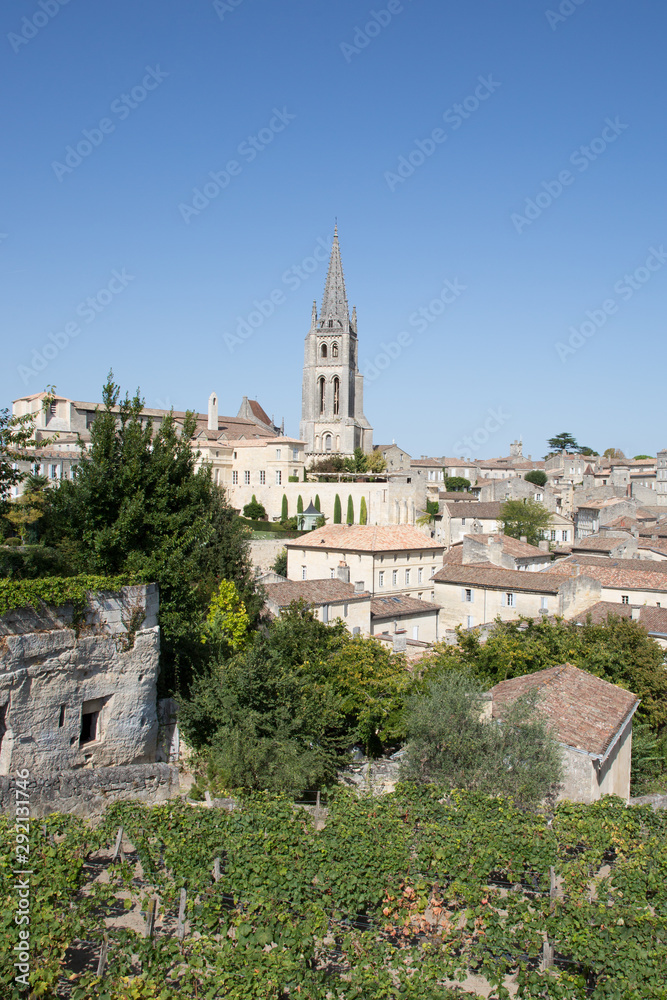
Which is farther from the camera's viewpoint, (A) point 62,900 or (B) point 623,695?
(B) point 623,695

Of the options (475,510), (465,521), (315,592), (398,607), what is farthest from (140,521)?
(475,510)

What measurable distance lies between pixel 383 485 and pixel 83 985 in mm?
57598

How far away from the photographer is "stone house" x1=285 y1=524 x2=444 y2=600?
40.2m

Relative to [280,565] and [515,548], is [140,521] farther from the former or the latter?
[515,548]

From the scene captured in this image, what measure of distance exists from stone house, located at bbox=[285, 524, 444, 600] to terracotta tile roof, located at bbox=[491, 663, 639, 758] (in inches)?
759

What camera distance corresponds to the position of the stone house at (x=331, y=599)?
31.5 metres

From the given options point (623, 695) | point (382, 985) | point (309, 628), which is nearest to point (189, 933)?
point (382, 985)

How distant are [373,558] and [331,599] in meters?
7.92

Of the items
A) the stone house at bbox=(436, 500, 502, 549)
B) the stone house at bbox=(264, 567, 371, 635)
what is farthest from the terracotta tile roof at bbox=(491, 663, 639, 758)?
the stone house at bbox=(436, 500, 502, 549)

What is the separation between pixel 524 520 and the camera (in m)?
65.9

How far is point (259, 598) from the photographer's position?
2745cm

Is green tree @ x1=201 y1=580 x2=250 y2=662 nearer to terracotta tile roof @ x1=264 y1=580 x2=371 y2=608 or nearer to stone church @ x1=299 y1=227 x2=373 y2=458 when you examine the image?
terracotta tile roof @ x1=264 y1=580 x2=371 y2=608

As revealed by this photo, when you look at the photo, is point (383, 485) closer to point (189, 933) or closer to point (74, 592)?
point (74, 592)

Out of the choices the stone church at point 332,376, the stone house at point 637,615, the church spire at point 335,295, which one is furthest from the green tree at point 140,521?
the church spire at point 335,295
